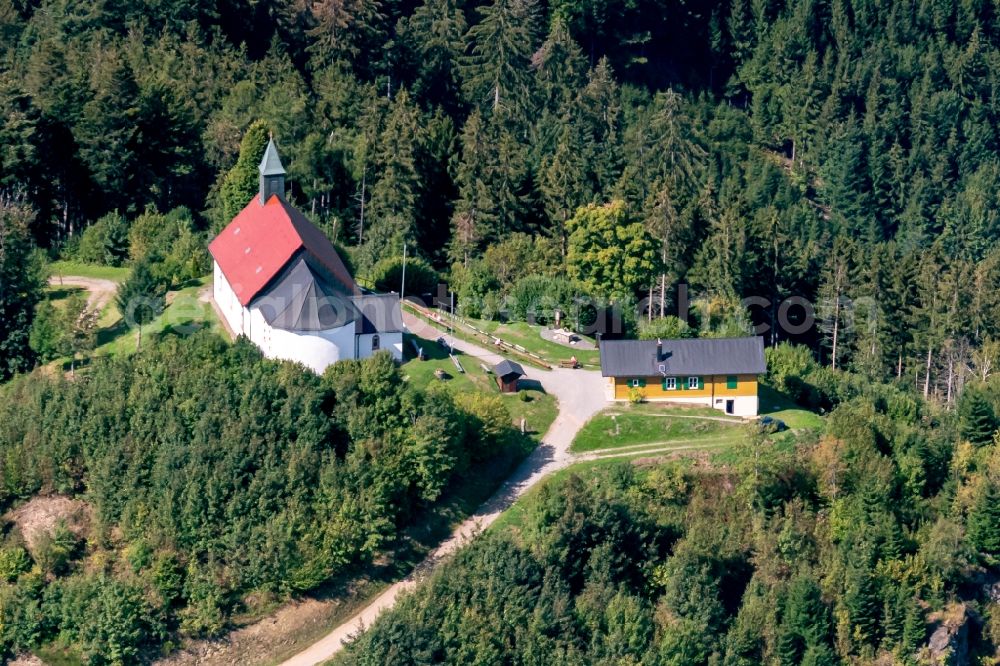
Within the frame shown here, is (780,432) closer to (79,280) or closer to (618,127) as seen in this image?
(79,280)

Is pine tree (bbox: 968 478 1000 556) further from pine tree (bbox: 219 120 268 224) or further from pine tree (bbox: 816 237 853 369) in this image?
pine tree (bbox: 219 120 268 224)

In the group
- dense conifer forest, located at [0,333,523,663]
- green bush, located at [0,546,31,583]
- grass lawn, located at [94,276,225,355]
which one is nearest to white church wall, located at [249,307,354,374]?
dense conifer forest, located at [0,333,523,663]

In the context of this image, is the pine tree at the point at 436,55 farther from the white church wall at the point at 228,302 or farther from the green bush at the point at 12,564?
the green bush at the point at 12,564

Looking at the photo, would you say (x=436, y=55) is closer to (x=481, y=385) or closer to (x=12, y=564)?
(x=481, y=385)

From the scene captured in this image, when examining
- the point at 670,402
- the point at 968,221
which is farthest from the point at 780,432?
the point at 968,221

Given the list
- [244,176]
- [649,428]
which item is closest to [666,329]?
[649,428]

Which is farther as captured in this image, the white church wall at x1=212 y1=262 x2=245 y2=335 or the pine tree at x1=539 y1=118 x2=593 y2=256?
the pine tree at x1=539 y1=118 x2=593 y2=256
